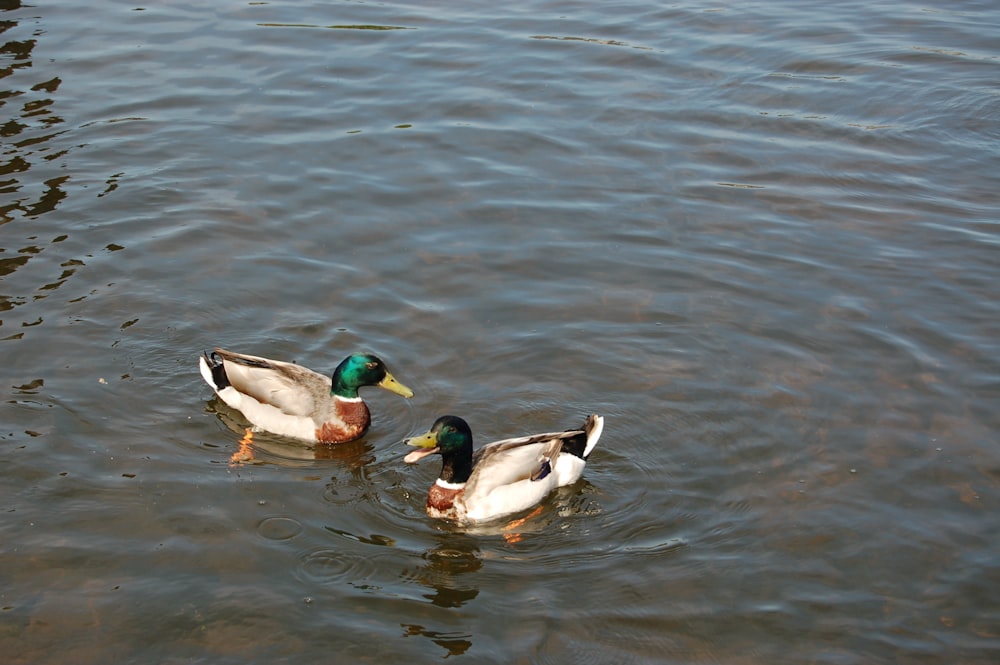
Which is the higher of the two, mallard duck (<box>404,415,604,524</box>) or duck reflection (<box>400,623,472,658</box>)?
mallard duck (<box>404,415,604,524</box>)

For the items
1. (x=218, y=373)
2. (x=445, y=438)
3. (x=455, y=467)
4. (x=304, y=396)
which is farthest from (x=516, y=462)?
(x=218, y=373)

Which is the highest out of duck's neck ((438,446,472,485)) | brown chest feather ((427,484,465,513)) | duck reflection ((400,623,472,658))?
duck's neck ((438,446,472,485))

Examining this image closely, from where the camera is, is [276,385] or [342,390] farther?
[276,385]

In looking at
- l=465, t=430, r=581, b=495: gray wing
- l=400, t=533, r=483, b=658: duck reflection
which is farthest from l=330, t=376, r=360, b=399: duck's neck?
l=400, t=533, r=483, b=658: duck reflection

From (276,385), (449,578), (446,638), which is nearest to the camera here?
(446,638)

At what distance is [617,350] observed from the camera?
10.1 m

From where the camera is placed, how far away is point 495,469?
823 centimetres

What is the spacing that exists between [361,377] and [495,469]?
57.9 inches

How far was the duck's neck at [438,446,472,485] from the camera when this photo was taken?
8202 mm

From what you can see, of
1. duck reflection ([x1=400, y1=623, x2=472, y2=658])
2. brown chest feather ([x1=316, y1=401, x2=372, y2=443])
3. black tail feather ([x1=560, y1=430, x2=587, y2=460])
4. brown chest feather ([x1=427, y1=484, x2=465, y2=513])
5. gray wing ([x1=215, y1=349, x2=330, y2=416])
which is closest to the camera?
duck reflection ([x1=400, y1=623, x2=472, y2=658])

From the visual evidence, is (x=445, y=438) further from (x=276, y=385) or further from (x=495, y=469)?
(x=276, y=385)

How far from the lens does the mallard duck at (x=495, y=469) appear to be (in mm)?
8125

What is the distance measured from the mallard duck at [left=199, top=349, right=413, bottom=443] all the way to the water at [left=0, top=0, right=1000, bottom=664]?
252mm

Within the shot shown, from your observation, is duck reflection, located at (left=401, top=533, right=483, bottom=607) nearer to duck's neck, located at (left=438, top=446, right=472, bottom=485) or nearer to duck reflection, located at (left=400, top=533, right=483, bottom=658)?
duck reflection, located at (left=400, top=533, right=483, bottom=658)
